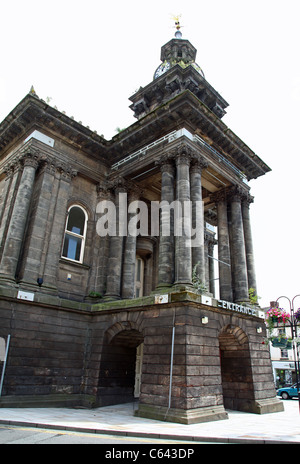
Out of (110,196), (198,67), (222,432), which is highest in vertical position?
(198,67)

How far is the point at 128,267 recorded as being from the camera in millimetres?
19562

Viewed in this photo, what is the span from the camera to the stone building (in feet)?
44.8

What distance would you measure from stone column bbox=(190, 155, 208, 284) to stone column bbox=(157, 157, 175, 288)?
1.15 metres

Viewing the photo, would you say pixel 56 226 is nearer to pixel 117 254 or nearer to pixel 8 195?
pixel 8 195

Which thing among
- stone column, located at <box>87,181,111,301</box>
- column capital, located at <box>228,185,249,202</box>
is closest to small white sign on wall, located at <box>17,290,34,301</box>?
stone column, located at <box>87,181,111,301</box>

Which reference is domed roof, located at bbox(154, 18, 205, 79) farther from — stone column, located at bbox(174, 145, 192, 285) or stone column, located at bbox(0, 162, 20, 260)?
stone column, located at bbox(0, 162, 20, 260)

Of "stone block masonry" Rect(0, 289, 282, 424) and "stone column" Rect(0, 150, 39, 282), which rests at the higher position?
"stone column" Rect(0, 150, 39, 282)

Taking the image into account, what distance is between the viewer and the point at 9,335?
14.4 m

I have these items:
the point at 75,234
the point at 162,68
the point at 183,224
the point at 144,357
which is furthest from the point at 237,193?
the point at 162,68

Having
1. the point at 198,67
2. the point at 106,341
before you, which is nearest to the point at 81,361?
the point at 106,341

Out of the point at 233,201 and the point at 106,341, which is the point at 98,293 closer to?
the point at 106,341

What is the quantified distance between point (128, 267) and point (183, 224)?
5.09 meters

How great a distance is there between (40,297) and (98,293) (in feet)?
12.3

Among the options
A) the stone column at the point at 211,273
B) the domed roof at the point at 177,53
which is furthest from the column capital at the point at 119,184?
the domed roof at the point at 177,53
